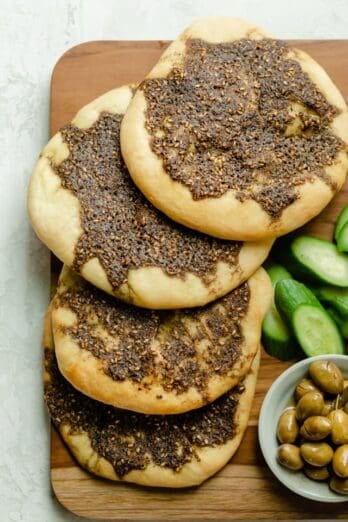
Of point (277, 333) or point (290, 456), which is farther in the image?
point (277, 333)

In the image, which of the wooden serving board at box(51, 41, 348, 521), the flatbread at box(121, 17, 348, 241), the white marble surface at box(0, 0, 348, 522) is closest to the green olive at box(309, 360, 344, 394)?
the wooden serving board at box(51, 41, 348, 521)

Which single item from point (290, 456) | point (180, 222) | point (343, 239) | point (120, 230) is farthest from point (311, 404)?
point (120, 230)

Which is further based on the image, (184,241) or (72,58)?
(72,58)

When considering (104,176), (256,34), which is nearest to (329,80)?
(256,34)

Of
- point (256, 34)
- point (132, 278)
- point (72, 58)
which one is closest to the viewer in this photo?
point (132, 278)

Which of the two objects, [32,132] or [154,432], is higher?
[32,132]

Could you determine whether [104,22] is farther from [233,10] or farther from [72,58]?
[233,10]

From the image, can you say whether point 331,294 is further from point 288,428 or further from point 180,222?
point 180,222
